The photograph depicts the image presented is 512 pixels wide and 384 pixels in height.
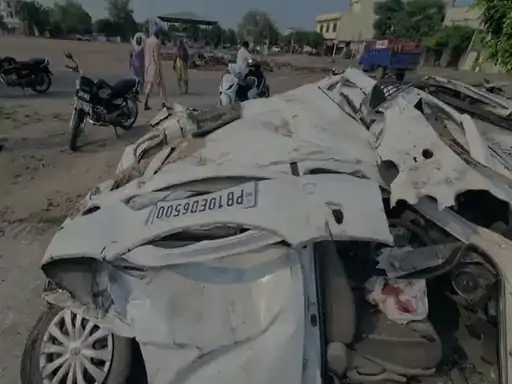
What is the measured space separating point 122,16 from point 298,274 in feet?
239

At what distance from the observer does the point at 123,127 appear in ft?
28.4

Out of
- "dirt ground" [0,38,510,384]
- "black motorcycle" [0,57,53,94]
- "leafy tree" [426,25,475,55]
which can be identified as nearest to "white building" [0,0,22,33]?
"leafy tree" [426,25,475,55]

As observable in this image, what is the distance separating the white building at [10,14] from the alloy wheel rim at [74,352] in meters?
64.6

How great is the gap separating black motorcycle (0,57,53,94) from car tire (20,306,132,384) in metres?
11.9

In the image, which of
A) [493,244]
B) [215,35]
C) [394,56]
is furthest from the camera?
[215,35]

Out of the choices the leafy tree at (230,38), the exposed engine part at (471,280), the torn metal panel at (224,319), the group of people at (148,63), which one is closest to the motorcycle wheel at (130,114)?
the group of people at (148,63)

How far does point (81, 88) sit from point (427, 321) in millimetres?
6874

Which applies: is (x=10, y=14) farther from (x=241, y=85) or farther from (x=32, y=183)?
(x=32, y=183)

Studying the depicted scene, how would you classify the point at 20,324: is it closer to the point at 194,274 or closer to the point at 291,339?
the point at 194,274

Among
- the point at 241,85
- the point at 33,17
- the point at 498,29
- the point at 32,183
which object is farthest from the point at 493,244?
the point at 33,17

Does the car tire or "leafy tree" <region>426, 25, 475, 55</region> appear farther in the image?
"leafy tree" <region>426, 25, 475, 55</region>

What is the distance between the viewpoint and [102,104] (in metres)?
8.12

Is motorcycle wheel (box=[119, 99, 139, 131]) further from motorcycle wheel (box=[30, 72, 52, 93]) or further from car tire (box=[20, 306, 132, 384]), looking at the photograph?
car tire (box=[20, 306, 132, 384])

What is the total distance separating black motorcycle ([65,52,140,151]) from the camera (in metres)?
7.77
